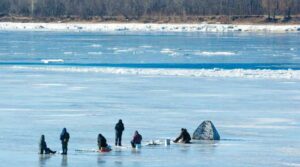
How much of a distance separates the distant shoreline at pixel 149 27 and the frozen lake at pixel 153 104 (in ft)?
96.0

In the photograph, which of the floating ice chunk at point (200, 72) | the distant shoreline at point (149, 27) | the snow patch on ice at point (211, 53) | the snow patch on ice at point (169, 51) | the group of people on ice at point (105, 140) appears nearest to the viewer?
the group of people on ice at point (105, 140)

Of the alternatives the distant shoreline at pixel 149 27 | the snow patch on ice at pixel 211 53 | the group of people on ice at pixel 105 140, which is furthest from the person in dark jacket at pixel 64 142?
the distant shoreline at pixel 149 27

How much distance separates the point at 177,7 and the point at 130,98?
7002 centimetres

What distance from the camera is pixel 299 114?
22.6 m

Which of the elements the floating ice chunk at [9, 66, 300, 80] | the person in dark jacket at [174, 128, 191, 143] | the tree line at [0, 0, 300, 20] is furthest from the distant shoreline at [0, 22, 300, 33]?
the person in dark jacket at [174, 128, 191, 143]

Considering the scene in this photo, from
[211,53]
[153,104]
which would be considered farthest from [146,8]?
[153,104]

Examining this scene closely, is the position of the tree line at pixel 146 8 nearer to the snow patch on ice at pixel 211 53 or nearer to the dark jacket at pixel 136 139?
the snow patch on ice at pixel 211 53

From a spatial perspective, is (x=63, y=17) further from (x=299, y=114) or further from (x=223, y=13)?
(x=299, y=114)

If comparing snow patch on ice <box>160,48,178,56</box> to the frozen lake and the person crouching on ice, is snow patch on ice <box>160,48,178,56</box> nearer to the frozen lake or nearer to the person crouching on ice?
the frozen lake

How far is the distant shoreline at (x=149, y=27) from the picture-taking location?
7525 cm

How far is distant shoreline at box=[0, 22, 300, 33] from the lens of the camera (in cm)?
7525

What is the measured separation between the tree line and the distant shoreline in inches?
309

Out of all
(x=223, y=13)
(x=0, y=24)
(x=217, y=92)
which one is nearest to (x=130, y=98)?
(x=217, y=92)

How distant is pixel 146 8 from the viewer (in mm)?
95688
